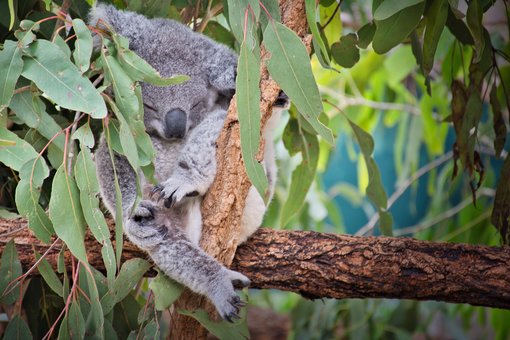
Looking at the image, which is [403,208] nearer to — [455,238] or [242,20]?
[455,238]

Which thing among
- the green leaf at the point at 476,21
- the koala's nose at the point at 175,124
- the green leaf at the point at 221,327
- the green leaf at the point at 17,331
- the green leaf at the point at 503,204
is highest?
the green leaf at the point at 476,21

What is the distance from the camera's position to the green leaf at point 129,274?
2.16 m

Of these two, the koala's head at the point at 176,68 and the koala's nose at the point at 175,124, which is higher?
the koala's head at the point at 176,68

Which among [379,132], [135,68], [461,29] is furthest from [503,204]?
[379,132]

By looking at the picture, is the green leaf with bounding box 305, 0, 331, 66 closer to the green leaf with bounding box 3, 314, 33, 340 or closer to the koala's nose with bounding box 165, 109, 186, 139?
the koala's nose with bounding box 165, 109, 186, 139

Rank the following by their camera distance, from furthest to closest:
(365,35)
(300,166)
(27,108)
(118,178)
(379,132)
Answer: (379,132), (300,166), (365,35), (118,178), (27,108)

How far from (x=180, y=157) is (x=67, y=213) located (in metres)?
0.45

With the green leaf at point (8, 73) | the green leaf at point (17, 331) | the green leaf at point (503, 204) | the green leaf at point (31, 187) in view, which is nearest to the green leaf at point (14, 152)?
Result: the green leaf at point (31, 187)

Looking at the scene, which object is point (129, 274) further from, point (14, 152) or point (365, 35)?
point (365, 35)

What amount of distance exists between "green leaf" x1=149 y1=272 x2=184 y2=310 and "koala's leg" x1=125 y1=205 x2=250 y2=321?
0.08ft

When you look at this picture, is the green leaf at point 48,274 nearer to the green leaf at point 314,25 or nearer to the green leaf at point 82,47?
the green leaf at point 82,47

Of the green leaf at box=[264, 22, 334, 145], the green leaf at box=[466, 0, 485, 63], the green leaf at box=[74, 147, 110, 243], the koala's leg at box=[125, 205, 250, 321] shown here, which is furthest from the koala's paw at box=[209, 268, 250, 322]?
the green leaf at box=[466, 0, 485, 63]

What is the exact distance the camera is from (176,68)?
94.7 inches

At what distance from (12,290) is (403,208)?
5361 mm
